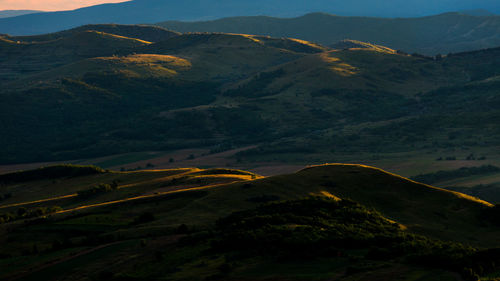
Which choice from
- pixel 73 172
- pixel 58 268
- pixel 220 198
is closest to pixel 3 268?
pixel 58 268

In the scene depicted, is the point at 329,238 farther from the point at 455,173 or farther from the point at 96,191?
the point at 455,173

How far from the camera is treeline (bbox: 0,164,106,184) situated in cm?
12888

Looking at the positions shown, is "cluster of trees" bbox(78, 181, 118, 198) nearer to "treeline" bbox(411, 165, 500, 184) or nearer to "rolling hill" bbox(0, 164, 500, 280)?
"rolling hill" bbox(0, 164, 500, 280)

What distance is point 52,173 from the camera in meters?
134

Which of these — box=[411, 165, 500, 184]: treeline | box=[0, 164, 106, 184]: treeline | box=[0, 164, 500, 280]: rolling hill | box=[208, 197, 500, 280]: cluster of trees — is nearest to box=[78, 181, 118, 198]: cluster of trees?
box=[0, 164, 500, 280]: rolling hill

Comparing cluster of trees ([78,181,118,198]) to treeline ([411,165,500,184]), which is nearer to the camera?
cluster of trees ([78,181,118,198])

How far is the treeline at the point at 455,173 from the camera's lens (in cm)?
16388

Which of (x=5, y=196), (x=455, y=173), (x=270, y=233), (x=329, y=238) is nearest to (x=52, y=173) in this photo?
(x=5, y=196)

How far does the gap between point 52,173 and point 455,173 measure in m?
103

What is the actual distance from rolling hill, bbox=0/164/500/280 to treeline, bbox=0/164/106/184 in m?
40.4

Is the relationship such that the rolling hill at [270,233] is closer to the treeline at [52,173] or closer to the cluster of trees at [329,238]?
the cluster of trees at [329,238]

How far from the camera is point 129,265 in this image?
46.2 m

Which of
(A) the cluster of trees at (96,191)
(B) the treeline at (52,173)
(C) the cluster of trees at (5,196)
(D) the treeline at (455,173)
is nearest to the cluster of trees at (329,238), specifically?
(A) the cluster of trees at (96,191)

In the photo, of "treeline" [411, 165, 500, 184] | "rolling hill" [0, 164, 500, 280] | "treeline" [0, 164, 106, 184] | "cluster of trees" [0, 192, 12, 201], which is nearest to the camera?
"rolling hill" [0, 164, 500, 280]
